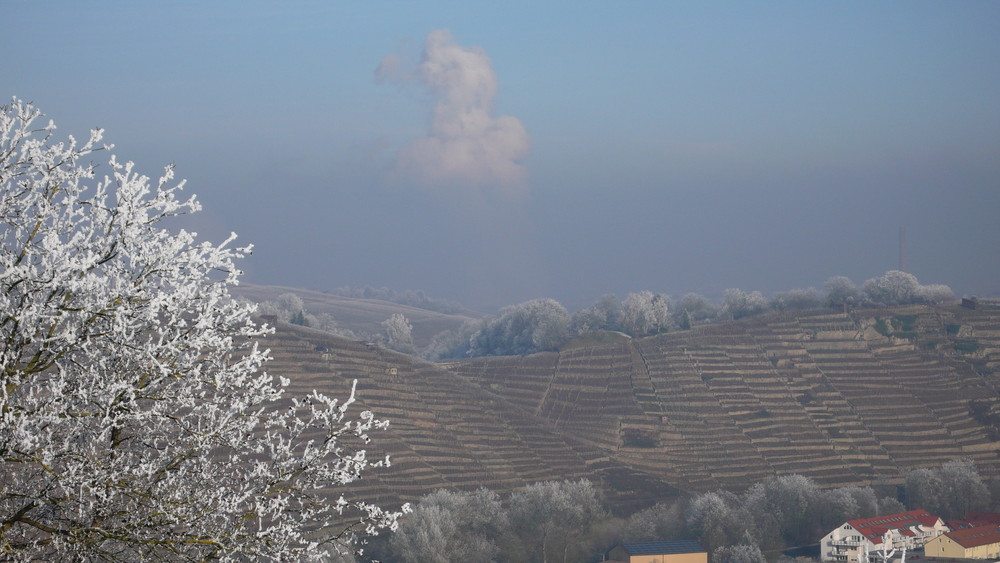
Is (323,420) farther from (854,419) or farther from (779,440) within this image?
(854,419)

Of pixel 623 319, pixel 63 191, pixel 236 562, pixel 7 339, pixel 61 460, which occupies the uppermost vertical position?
pixel 623 319

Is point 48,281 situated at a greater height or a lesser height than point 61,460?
greater

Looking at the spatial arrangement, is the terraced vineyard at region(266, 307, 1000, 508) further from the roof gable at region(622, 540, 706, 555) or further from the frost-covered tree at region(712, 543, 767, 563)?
the frost-covered tree at region(712, 543, 767, 563)

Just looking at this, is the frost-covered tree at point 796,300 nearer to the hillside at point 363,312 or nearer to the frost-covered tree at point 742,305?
the frost-covered tree at point 742,305

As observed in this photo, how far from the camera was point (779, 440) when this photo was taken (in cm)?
7112

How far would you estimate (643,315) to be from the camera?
9731cm

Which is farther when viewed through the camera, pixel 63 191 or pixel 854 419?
pixel 854 419

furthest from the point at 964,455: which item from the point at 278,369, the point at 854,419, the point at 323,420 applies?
the point at 323,420

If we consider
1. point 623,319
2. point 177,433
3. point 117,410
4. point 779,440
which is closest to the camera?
point 117,410

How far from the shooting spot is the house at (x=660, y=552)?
44.2 metres

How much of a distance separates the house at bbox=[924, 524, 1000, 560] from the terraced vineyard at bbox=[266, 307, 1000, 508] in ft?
58.1

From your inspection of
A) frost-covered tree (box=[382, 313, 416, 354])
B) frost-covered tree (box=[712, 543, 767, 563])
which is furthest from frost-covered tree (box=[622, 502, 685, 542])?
frost-covered tree (box=[382, 313, 416, 354])

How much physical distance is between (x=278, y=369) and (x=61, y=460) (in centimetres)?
6085

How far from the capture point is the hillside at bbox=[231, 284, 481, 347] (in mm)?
157100
